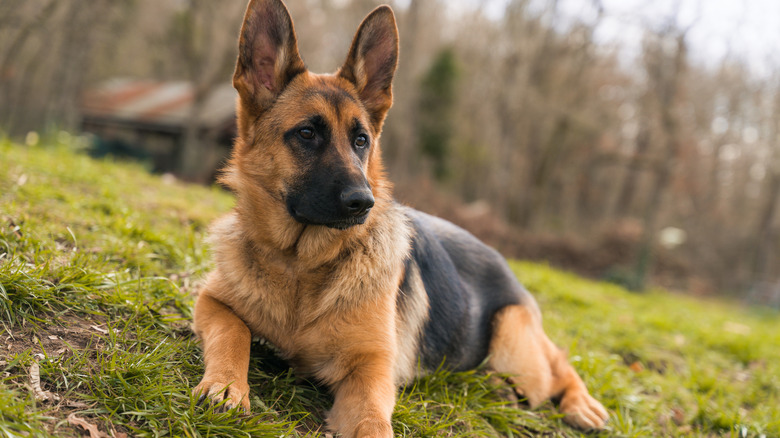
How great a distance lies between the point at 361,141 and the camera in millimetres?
3439

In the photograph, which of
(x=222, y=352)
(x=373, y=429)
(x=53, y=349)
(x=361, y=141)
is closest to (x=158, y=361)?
(x=222, y=352)

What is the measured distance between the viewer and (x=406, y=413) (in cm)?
308

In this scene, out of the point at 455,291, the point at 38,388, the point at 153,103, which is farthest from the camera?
the point at 153,103

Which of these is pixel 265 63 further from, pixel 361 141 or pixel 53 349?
pixel 53 349

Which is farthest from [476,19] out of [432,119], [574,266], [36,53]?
[36,53]

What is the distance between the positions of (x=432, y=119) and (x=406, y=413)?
29454 millimetres

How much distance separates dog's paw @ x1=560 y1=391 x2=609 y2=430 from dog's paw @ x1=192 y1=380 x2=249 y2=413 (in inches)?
97.3

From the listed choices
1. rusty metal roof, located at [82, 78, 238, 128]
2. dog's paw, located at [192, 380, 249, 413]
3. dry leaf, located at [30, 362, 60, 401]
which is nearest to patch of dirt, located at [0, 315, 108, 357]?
dry leaf, located at [30, 362, 60, 401]

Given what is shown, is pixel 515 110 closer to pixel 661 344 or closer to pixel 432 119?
pixel 432 119

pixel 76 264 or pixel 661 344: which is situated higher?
pixel 76 264

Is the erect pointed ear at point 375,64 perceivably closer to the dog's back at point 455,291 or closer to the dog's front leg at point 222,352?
the dog's back at point 455,291

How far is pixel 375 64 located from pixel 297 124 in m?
0.84

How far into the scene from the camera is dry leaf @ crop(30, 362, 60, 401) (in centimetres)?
227

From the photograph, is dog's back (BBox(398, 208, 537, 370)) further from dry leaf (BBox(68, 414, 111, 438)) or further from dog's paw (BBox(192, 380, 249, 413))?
dry leaf (BBox(68, 414, 111, 438))
